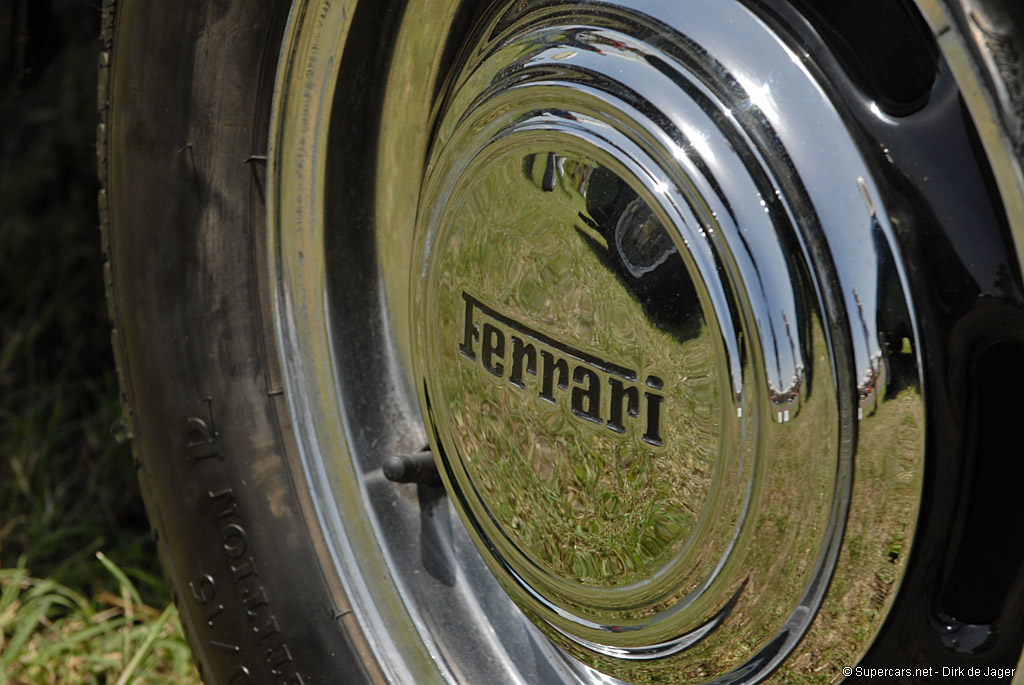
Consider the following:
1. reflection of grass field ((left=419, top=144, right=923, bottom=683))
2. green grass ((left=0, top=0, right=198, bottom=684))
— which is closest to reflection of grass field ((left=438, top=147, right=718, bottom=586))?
reflection of grass field ((left=419, top=144, right=923, bottom=683))

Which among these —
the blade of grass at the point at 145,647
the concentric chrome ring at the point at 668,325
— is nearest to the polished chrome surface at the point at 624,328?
the concentric chrome ring at the point at 668,325

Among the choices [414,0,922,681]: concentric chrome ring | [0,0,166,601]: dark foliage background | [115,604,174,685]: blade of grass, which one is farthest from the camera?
[0,0,166,601]: dark foliage background

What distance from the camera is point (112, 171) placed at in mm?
1162

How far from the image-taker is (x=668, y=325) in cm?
77

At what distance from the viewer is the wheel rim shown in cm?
72

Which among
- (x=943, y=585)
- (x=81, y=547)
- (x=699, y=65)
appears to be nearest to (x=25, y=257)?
(x=81, y=547)

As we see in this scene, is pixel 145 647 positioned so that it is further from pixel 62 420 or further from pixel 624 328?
pixel 624 328

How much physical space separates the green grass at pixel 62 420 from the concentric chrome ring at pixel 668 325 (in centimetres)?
72

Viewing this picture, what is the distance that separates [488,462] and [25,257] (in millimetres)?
1873

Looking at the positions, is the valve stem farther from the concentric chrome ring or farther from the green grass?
the green grass

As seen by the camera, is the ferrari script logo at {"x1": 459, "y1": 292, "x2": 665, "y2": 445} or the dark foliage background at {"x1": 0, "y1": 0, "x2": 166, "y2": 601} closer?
the ferrari script logo at {"x1": 459, "y1": 292, "x2": 665, "y2": 445}

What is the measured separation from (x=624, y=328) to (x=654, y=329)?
0.09 feet

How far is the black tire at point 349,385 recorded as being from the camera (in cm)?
74

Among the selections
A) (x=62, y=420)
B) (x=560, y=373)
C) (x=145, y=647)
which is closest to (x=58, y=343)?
(x=62, y=420)
